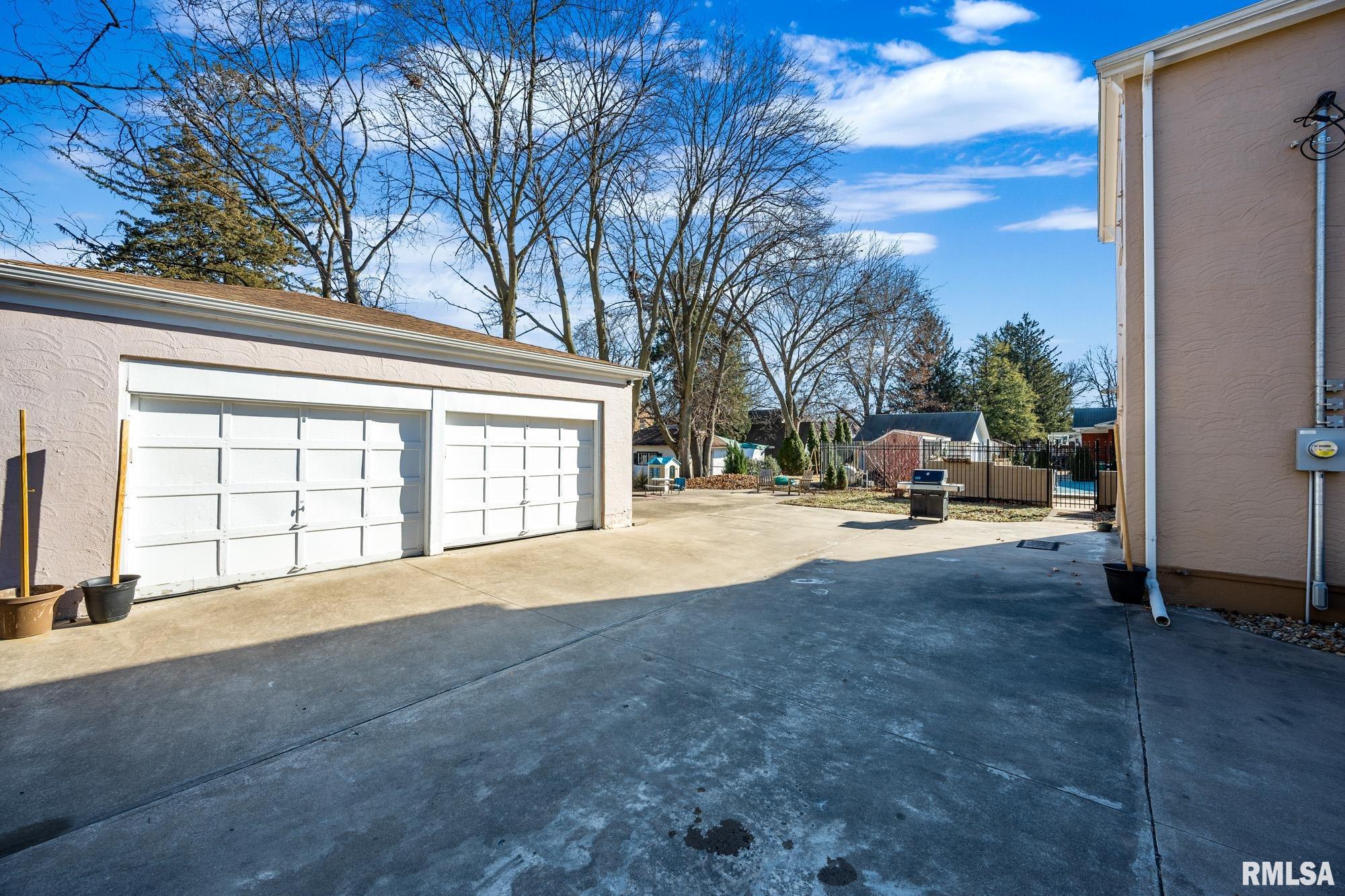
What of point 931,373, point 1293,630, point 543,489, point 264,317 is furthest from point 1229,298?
point 931,373

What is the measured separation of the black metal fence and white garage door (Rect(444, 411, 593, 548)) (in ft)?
31.2

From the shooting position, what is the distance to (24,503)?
4691mm

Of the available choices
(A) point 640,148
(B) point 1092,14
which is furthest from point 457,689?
(A) point 640,148

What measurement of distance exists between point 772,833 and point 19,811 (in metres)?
3.29

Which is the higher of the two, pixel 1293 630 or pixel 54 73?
pixel 54 73

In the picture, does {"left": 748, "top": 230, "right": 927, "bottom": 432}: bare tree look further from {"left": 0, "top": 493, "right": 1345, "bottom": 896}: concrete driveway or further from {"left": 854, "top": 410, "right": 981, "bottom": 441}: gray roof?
{"left": 0, "top": 493, "right": 1345, "bottom": 896}: concrete driveway

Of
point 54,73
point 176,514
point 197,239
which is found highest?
point 197,239

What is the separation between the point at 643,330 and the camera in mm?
24188

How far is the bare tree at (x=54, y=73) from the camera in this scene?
6168 mm

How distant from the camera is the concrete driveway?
210 centimetres

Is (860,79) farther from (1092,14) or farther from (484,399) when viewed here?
(484,399)

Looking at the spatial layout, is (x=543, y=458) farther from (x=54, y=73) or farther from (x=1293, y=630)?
(x=1293, y=630)

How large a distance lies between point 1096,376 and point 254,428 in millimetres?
53653

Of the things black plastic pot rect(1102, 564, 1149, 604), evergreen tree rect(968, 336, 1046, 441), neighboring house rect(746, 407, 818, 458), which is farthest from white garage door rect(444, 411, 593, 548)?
neighboring house rect(746, 407, 818, 458)
